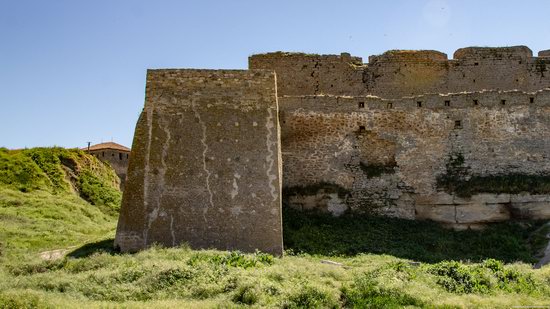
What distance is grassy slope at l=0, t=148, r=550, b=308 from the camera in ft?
33.1

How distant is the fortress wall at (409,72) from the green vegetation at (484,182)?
15.7ft

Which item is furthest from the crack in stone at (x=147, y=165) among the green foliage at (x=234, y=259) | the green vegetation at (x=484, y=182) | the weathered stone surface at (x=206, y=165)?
the green vegetation at (x=484, y=182)

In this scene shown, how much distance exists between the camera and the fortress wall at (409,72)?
68.8 ft

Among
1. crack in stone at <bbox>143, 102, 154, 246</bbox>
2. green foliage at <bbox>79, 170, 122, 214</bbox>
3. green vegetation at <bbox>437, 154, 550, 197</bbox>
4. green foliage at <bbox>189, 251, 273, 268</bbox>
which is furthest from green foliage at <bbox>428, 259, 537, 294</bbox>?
green foliage at <bbox>79, 170, 122, 214</bbox>

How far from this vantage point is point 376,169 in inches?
695

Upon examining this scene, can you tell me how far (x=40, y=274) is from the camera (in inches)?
445

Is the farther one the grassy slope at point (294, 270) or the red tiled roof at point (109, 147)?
the red tiled roof at point (109, 147)

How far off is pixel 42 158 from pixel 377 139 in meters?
13.4

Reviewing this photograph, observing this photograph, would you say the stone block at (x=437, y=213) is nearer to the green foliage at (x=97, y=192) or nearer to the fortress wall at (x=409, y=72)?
the fortress wall at (x=409, y=72)

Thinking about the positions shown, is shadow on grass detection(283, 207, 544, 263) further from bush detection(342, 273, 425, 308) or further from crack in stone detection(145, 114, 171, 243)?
bush detection(342, 273, 425, 308)

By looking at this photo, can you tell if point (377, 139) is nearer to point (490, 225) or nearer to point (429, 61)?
point (490, 225)

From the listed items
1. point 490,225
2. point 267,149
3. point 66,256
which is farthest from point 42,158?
point 490,225

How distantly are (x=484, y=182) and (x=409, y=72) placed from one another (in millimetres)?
5948

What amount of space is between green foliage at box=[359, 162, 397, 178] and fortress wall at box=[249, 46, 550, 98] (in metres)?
4.39
